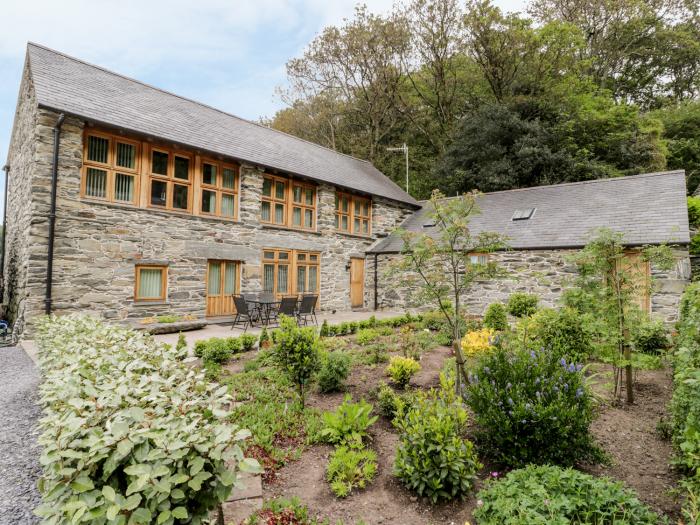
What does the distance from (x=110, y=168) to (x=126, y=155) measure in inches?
22.4

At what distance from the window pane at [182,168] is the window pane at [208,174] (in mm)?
Result: 455

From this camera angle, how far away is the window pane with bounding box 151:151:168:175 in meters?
9.93

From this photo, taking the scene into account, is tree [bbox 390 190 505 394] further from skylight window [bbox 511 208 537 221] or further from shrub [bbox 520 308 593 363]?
skylight window [bbox 511 208 537 221]

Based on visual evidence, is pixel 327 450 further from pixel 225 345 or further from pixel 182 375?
pixel 225 345

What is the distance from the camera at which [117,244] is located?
9.11 meters

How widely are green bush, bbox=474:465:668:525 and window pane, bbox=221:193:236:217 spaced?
35.0 ft

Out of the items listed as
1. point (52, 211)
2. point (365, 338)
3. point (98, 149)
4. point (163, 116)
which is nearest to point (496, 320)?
point (365, 338)

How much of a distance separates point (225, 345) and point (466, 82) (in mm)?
22445

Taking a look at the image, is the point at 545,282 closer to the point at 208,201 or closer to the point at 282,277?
the point at 282,277

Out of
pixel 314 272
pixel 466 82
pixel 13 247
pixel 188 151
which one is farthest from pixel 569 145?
pixel 13 247

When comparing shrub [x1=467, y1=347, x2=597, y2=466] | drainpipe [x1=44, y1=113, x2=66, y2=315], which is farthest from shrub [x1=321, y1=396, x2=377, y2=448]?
drainpipe [x1=44, y1=113, x2=66, y2=315]

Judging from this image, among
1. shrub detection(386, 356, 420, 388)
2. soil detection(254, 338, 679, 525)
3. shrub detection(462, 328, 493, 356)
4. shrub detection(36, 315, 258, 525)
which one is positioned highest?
shrub detection(36, 315, 258, 525)

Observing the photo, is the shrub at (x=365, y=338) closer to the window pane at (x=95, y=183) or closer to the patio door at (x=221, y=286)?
the patio door at (x=221, y=286)

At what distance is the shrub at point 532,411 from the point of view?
2854mm
